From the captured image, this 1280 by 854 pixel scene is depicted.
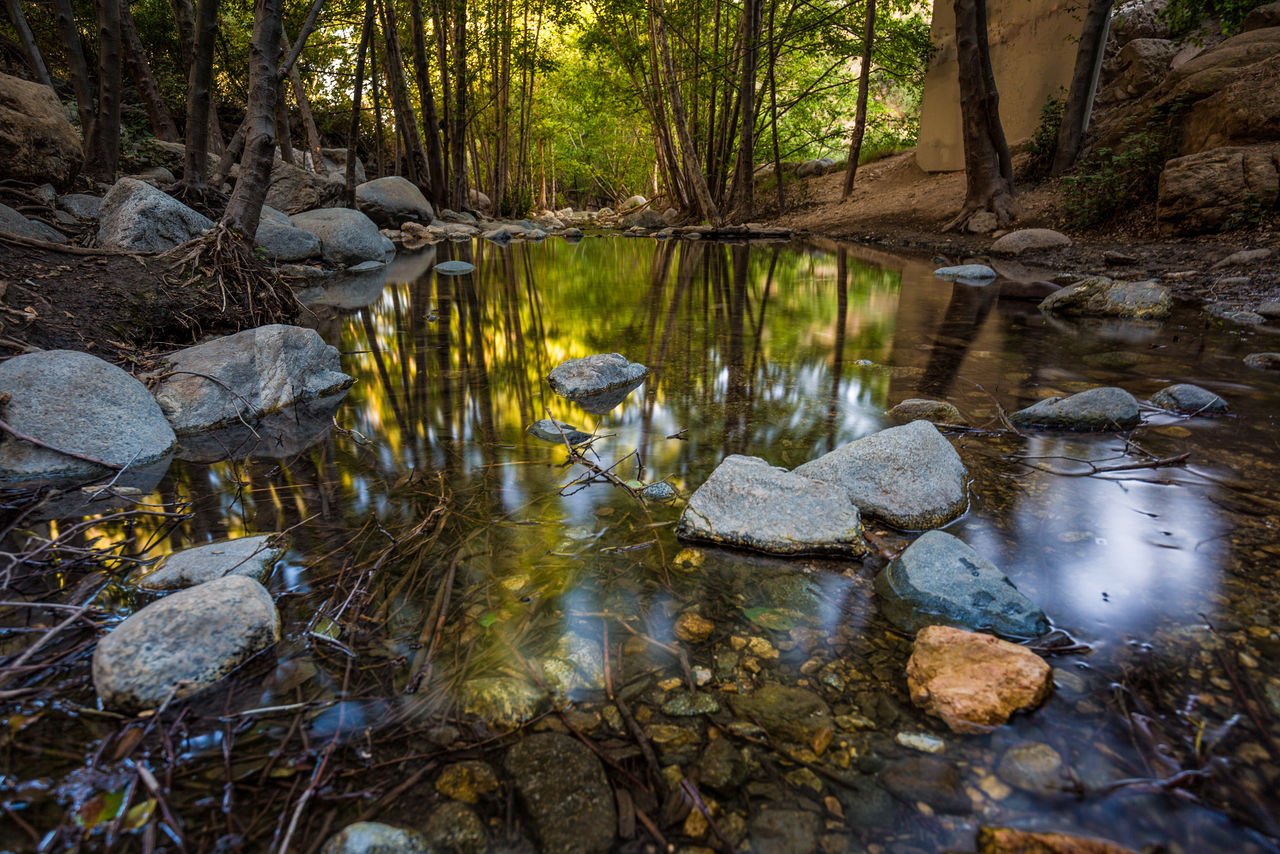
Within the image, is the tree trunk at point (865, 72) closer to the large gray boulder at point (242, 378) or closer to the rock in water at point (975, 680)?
the large gray boulder at point (242, 378)

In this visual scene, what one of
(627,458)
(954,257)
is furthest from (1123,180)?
(627,458)

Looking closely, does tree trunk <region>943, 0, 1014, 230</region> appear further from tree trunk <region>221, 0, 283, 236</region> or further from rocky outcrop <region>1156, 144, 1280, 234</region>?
tree trunk <region>221, 0, 283, 236</region>

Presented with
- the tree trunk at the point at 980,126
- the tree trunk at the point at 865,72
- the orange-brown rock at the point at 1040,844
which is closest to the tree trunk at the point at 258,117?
the orange-brown rock at the point at 1040,844

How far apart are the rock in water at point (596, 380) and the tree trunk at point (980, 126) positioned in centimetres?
1025

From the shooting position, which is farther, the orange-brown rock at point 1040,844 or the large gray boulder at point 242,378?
the large gray boulder at point 242,378

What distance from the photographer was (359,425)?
3.38m

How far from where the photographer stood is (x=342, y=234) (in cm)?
988

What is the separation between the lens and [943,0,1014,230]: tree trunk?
10383mm

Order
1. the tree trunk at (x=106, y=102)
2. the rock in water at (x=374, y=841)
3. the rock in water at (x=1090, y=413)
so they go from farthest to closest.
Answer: the tree trunk at (x=106, y=102) → the rock in water at (x=1090, y=413) → the rock in water at (x=374, y=841)

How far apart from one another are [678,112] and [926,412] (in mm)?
15670

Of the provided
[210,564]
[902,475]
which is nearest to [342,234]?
[210,564]

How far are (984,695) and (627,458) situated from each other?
1.76 m

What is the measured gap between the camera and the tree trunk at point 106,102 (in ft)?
19.3

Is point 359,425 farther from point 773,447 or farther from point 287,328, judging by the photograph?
point 773,447
